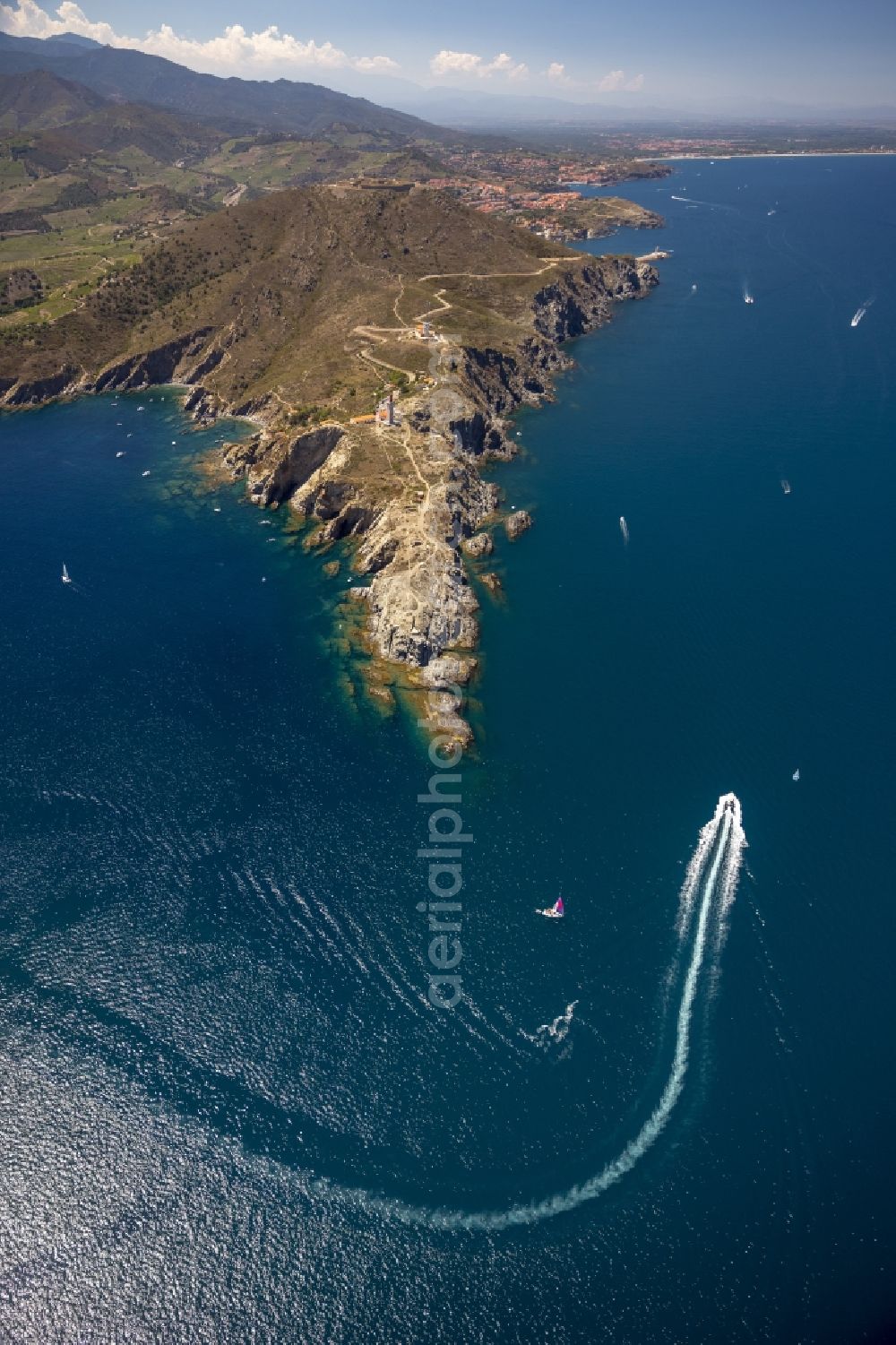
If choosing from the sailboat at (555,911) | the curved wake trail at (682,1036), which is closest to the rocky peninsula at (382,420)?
the sailboat at (555,911)

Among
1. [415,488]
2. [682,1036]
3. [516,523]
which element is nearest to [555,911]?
[682,1036]

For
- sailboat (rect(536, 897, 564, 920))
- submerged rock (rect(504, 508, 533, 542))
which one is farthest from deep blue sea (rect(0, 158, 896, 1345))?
submerged rock (rect(504, 508, 533, 542))

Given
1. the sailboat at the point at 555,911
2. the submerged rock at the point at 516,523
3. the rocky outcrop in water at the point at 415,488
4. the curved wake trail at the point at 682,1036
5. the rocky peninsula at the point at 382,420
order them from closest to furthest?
the curved wake trail at the point at 682,1036, the sailboat at the point at 555,911, the rocky outcrop in water at the point at 415,488, the rocky peninsula at the point at 382,420, the submerged rock at the point at 516,523

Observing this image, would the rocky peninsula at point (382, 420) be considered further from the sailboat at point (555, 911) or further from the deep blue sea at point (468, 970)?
the sailboat at point (555, 911)

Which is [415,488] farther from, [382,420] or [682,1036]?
[682,1036]

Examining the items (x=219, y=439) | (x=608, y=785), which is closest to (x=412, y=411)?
(x=219, y=439)
